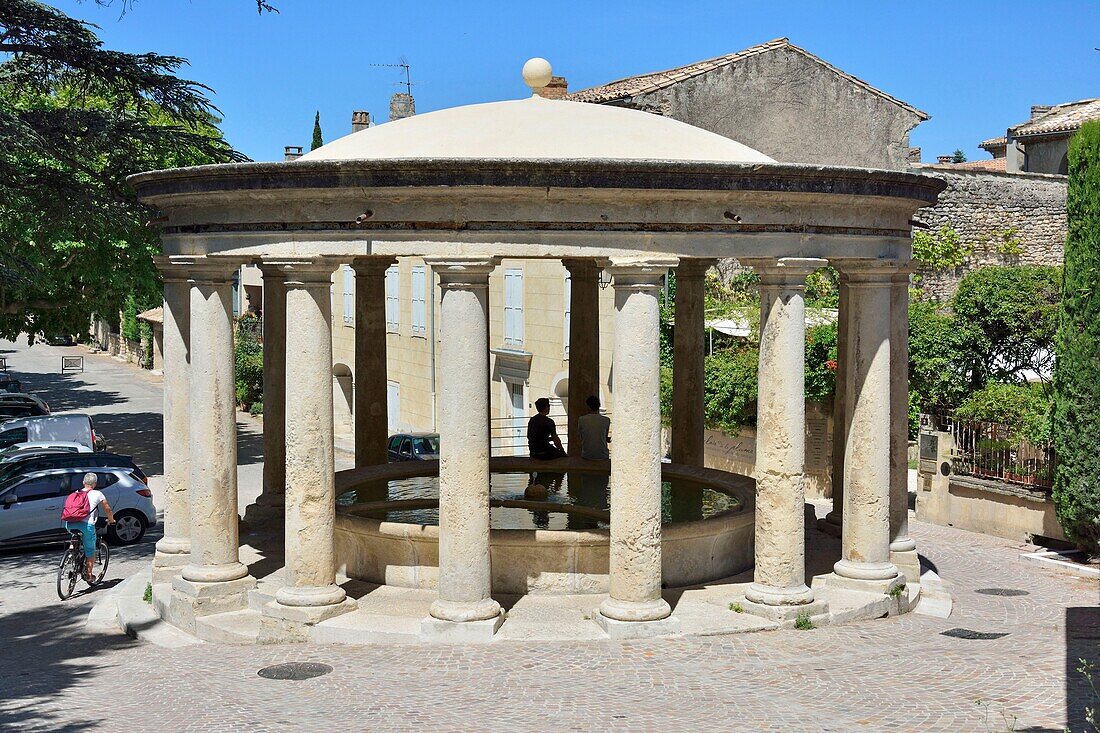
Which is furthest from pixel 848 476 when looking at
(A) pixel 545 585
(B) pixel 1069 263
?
(B) pixel 1069 263

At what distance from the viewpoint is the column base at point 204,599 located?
46.6 ft

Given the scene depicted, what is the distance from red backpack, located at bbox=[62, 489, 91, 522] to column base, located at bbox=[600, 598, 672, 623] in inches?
338

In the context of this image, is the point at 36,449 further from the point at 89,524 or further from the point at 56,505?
the point at 89,524

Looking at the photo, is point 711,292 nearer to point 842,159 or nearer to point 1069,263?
point 842,159

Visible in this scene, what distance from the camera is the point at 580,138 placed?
14211 mm

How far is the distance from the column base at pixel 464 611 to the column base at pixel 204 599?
2617 millimetres

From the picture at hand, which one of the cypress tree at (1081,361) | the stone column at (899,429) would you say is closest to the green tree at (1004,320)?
the cypress tree at (1081,361)

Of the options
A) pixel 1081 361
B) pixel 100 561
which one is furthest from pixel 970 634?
pixel 100 561

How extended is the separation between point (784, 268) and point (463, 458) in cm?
398

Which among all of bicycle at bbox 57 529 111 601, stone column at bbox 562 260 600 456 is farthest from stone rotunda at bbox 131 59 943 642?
stone column at bbox 562 260 600 456

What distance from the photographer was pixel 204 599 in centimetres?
1423

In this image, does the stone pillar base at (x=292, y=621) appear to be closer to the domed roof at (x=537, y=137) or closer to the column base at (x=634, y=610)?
the column base at (x=634, y=610)

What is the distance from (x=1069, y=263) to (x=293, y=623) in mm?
13823

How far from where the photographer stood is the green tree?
91.0 feet
